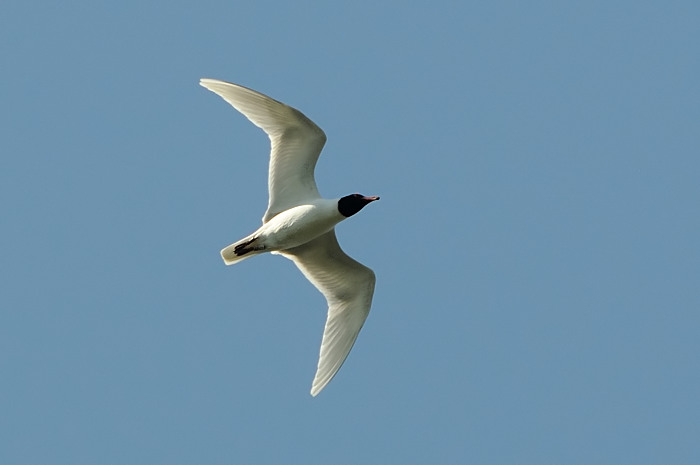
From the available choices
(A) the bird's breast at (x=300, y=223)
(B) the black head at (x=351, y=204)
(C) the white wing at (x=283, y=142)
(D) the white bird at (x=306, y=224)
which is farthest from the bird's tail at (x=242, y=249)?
(B) the black head at (x=351, y=204)

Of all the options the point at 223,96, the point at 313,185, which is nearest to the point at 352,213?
the point at 313,185

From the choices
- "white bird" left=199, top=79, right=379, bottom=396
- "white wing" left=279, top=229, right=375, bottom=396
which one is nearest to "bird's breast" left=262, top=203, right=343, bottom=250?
"white bird" left=199, top=79, right=379, bottom=396

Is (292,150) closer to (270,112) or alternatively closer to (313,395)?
(270,112)

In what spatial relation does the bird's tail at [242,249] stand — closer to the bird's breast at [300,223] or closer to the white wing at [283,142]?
the bird's breast at [300,223]

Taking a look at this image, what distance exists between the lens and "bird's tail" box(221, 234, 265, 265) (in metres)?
21.4

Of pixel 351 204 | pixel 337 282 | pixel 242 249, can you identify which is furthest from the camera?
pixel 337 282

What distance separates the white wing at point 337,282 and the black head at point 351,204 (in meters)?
0.88

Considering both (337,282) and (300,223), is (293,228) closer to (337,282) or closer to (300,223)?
(300,223)

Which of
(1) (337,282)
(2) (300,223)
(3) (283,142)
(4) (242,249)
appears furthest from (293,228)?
(1) (337,282)

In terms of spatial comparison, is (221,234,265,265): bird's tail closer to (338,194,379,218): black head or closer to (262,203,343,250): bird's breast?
(262,203,343,250): bird's breast

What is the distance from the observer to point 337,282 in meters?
22.4

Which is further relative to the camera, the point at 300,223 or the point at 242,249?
the point at 242,249

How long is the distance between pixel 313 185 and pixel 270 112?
1.16m

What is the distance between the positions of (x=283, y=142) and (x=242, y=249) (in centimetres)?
150
